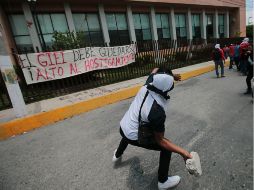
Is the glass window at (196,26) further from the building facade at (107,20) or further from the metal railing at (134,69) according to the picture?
the metal railing at (134,69)

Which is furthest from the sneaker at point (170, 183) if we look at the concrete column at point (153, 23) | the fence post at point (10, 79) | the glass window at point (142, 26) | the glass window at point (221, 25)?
the glass window at point (221, 25)

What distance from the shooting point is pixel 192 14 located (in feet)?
79.4

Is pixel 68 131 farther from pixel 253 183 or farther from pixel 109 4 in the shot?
pixel 109 4

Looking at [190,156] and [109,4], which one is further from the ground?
[109,4]

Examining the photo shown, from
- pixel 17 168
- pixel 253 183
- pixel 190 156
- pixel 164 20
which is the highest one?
pixel 164 20

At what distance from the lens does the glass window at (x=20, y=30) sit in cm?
1269

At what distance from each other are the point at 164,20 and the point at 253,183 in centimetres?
2113

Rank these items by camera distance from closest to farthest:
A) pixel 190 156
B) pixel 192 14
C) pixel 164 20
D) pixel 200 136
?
pixel 190 156, pixel 200 136, pixel 164 20, pixel 192 14

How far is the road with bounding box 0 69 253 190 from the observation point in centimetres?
262

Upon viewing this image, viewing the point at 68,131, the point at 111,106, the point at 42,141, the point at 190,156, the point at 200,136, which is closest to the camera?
the point at 190,156

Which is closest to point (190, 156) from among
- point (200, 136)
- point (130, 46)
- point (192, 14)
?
point (200, 136)

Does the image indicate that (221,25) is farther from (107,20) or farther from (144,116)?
(144,116)

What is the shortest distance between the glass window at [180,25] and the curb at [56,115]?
59.2ft

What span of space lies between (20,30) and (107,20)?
717 centimetres
